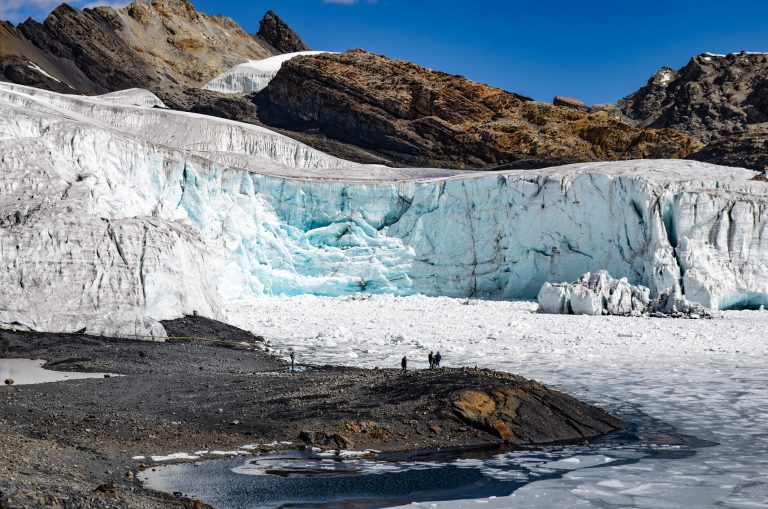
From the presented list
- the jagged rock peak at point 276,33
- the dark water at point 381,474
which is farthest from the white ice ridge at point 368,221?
the jagged rock peak at point 276,33

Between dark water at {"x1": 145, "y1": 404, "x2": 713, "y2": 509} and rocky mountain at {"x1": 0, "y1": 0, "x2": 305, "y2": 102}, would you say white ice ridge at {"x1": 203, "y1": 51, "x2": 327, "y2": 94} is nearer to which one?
rocky mountain at {"x1": 0, "y1": 0, "x2": 305, "y2": 102}

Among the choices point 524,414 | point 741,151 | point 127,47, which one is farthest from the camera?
point 127,47

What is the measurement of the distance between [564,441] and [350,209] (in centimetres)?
Answer: 2381

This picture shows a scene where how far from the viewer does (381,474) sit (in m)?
7.59

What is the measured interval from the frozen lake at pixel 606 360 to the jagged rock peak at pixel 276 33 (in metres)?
64.5

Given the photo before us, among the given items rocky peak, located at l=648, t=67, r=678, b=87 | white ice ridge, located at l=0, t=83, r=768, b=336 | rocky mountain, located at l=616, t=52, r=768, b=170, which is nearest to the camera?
white ice ridge, located at l=0, t=83, r=768, b=336

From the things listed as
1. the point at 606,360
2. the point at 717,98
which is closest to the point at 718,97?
the point at 717,98

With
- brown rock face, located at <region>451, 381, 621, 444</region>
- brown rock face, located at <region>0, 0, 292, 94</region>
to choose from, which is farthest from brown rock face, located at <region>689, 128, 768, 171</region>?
brown rock face, located at <region>0, 0, 292, 94</region>

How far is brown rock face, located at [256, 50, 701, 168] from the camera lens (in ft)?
156

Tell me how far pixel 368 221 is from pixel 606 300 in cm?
1148

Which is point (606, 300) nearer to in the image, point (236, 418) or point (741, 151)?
point (236, 418)

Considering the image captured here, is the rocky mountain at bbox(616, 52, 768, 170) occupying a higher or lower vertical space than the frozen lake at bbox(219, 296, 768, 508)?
higher

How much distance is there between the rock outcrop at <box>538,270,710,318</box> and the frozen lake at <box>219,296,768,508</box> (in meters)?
0.98

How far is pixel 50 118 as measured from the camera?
85.3 feet
